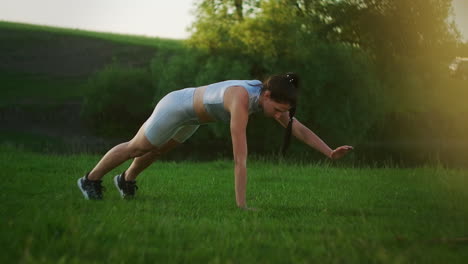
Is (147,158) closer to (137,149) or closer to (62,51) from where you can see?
(137,149)

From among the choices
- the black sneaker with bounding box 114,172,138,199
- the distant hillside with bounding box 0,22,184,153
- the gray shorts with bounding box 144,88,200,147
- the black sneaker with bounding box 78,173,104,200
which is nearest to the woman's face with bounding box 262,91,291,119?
the gray shorts with bounding box 144,88,200,147

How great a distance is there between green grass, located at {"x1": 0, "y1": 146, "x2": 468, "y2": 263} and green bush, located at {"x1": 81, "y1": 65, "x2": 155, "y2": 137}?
23909mm

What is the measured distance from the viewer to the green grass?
11.2 feet

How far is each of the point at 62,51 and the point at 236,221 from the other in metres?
50.3

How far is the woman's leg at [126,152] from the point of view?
5766 millimetres

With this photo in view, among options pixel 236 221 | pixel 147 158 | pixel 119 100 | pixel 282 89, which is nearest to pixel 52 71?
pixel 119 100

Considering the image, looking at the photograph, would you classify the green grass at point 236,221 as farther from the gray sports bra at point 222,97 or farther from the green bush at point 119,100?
the green bush at point 119,100

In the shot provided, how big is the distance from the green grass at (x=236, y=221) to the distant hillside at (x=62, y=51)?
120 feet

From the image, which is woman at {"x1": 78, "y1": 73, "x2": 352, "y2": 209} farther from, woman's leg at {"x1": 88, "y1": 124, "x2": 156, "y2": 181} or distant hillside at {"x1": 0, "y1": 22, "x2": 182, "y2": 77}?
distant hillside at {"x1": 0, "y1": 22, "x2": 182, "y2": 77}

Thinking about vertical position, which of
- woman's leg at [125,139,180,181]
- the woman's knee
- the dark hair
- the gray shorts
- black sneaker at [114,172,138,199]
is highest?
the dark hair

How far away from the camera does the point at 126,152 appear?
230 inches

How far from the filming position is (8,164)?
9742 millimetres

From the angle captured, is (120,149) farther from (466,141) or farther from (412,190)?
(466,141)

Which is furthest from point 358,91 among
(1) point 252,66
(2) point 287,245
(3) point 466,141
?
(2) point 287,245
